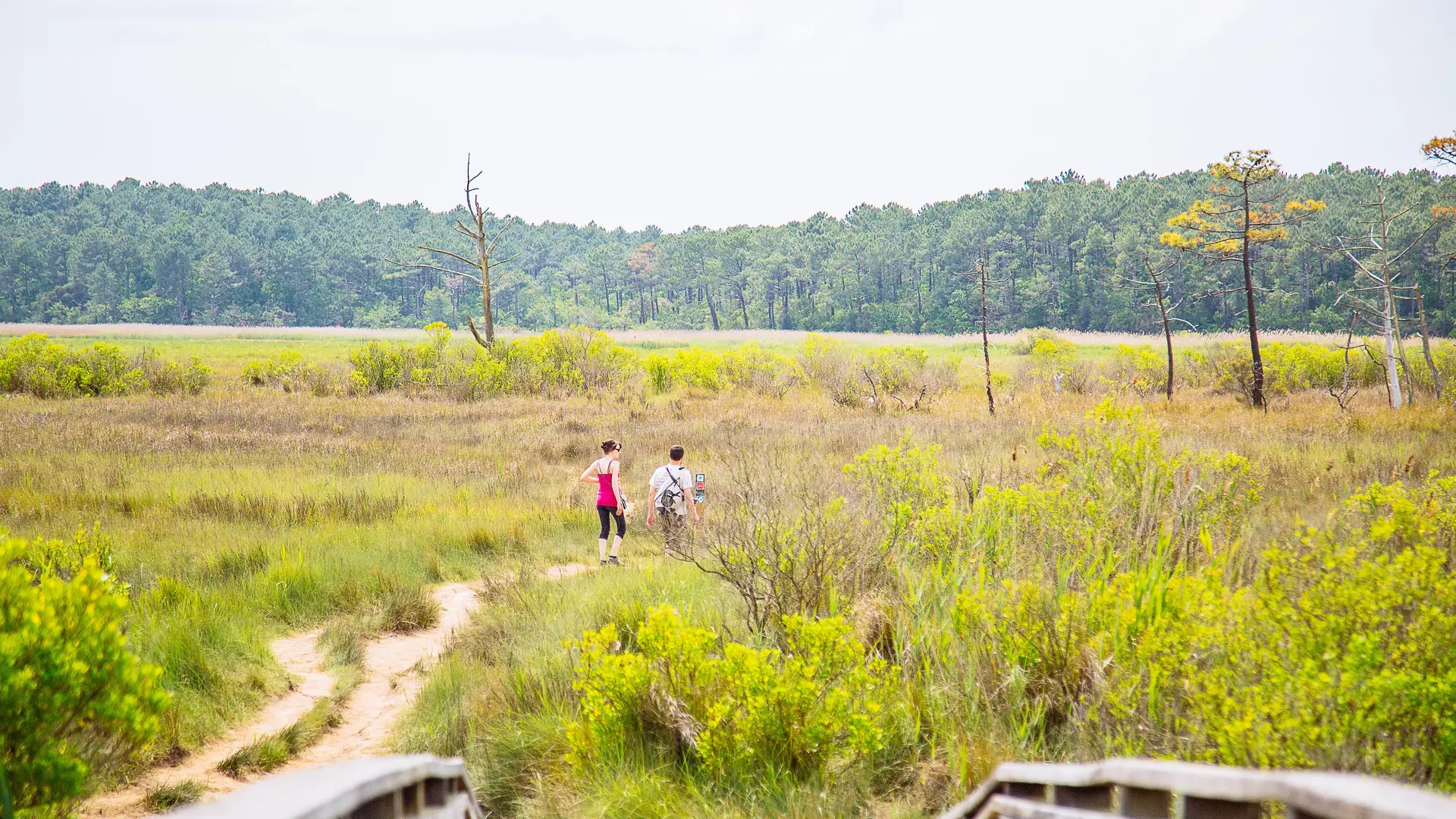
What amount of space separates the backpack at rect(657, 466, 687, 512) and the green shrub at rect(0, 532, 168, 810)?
6556 millimetres

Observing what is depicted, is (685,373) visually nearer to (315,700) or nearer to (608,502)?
(608,502)

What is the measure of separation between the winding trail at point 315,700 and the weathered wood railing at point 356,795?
348cm

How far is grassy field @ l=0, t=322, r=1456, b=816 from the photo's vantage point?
369cm

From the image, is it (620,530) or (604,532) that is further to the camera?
(620,530)

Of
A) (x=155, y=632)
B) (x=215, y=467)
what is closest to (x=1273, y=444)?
(x=155, y=632)

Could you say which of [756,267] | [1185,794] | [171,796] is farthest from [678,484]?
[756,267]

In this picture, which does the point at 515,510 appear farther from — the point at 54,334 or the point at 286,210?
the point at 286,210

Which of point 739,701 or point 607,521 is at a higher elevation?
point 739,701

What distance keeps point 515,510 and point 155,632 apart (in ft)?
16.7

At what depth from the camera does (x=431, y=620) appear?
24.5 ft

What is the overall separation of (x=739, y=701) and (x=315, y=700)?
3458 mm

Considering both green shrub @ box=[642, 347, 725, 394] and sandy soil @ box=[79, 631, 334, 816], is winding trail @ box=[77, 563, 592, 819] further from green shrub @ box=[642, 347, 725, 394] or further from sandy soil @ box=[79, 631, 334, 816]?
green shrub @ box=[642, 347, 725, 394]

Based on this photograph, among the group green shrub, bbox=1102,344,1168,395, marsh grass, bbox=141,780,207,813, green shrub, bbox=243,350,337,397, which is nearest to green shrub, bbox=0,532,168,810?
marsh grass, bbox=141,780,207,813

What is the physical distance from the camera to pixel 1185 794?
4.32 feet
